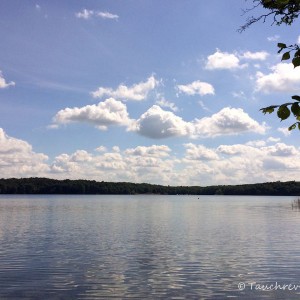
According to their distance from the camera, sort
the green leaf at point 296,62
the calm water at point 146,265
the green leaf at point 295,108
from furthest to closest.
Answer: the calm water at point 146,265
the green leaf at point 296,62
the green leaf at point 295,108

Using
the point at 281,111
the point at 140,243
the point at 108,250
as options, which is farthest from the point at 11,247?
the point at 281,111

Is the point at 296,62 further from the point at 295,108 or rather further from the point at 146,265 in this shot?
the point at 146,265

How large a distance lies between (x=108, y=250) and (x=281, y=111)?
2897 cm

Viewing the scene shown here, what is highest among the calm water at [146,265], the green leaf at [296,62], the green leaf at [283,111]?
the green leaf at [296,62]

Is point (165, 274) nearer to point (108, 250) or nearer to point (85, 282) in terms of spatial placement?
point (85, 282)

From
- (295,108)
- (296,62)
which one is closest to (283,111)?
(295,108)

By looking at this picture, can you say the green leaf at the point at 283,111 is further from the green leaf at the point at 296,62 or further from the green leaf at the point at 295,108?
the green leaf at the point at 296,62

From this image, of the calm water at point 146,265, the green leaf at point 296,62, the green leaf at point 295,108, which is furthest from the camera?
the calm water at point 146,265

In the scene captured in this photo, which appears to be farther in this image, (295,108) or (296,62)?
(296,62)

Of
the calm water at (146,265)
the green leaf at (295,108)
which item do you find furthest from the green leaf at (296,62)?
the calm water at (146,265)

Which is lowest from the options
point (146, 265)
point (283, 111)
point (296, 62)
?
point (146, 265)

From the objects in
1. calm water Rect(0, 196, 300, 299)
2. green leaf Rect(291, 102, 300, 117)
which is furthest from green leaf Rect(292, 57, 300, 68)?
calm water Rect(0, 196, 300, 299)

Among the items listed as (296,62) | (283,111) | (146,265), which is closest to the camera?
(283,111)

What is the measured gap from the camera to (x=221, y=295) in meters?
18.8
